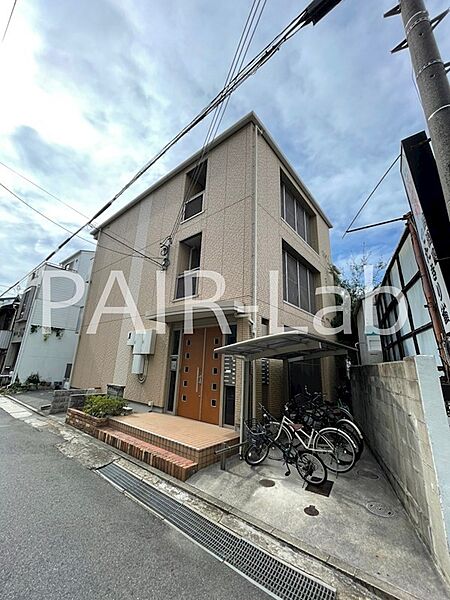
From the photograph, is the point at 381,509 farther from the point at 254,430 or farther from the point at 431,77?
the point at 431,77

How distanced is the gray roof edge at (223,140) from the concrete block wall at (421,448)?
25.8ft

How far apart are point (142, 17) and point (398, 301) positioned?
22.5 feet

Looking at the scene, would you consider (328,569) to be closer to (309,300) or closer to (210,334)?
(210,334)

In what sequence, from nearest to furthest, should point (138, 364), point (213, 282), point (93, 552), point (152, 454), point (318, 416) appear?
point (93, 552)
point (152, 454)
point (318, 416)
point (213, 282)
point (138, 364)

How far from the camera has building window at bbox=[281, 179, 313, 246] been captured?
9.48 meters

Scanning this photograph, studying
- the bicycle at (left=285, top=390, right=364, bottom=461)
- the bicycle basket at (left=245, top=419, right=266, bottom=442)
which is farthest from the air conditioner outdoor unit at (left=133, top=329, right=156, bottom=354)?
the bicycle at (left=285, top=390, right=364, bottom=461)

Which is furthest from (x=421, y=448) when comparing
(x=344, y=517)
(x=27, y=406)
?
(x=27, y=406)

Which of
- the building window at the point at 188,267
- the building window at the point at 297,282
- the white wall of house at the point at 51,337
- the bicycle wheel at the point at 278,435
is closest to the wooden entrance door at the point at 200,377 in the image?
the building window at the point at 188,267

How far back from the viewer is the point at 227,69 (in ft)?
16.3

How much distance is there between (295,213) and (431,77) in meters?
8.58

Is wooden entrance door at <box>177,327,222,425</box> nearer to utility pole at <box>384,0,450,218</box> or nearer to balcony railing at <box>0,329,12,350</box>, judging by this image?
utility pole at <box>384,0,450,218</box>

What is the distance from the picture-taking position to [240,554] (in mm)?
2453

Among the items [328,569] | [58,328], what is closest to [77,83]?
[328,569]

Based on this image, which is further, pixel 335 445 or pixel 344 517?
pixel 335 445
